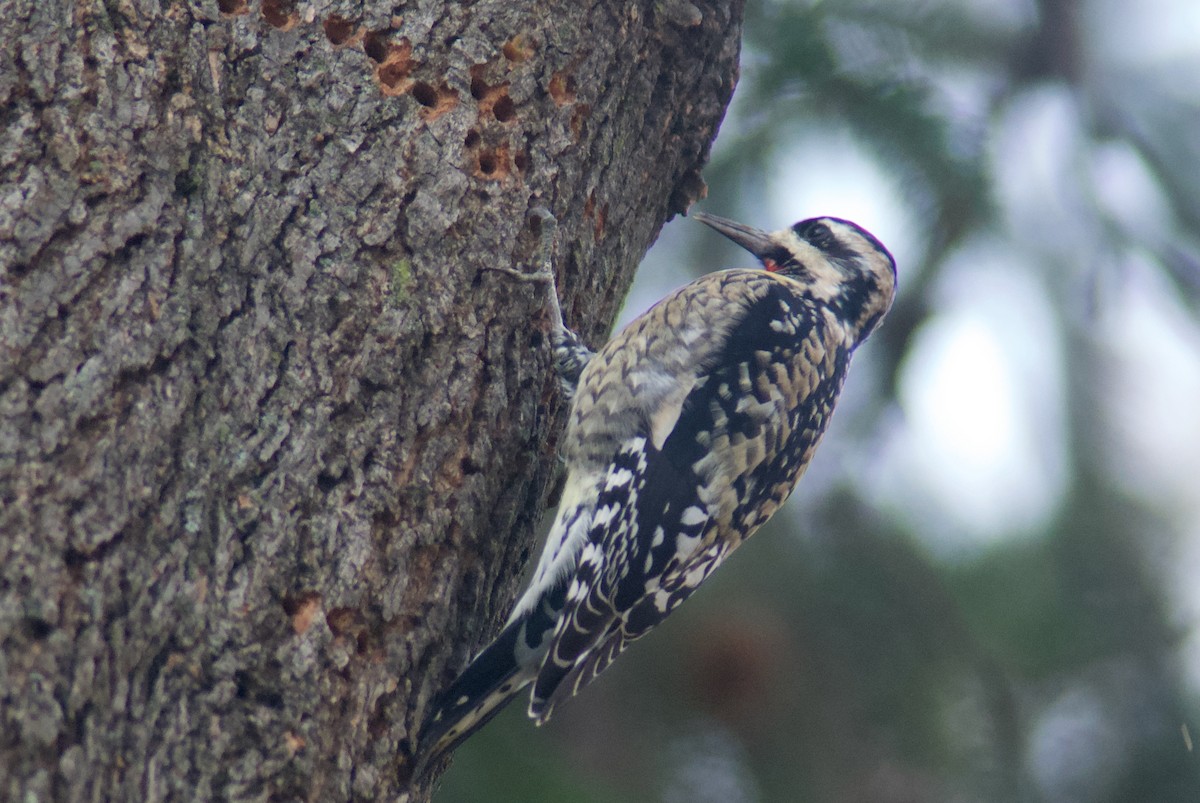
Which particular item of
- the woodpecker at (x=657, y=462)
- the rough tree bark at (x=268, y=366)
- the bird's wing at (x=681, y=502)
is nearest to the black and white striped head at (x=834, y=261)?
the woodpecker at (x=657, y=462)

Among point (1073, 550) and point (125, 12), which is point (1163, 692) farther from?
point (125, 12)

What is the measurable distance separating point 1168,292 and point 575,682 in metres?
2.80

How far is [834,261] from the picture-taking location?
4004mm

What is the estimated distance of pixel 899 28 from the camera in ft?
13.7

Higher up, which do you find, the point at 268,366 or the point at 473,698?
the point at 268,366

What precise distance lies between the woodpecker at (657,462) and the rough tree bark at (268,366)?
10 centimetres

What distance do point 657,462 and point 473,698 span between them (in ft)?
3.06

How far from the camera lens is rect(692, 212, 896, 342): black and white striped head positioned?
3873mm

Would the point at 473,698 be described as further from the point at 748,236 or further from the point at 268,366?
the point at 748,236

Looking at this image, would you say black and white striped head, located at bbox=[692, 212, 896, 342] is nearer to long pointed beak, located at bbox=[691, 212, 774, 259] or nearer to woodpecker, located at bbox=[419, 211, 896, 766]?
long pointed beak, located at bbox=[691, 212, 774, 259]

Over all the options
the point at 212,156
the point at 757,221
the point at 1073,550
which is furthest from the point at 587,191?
the point at 1073,550

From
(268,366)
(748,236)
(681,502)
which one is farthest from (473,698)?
(748,236)

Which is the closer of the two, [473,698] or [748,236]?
[473,698]

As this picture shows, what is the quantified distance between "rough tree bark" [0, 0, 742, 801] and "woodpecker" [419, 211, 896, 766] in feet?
0.34
